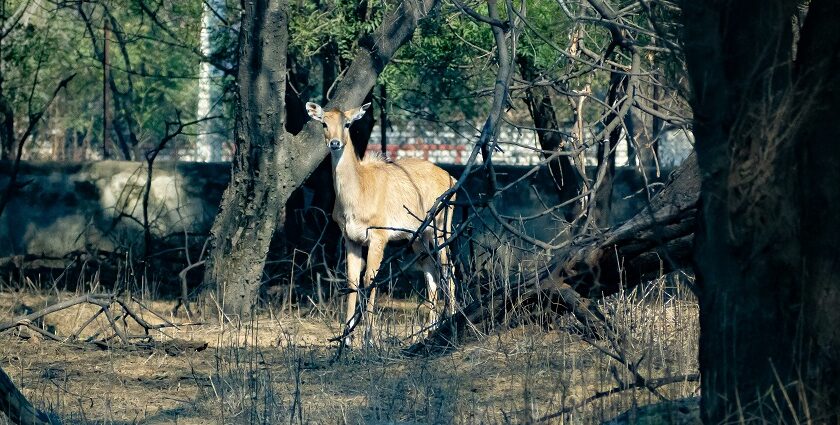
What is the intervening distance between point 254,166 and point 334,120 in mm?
955

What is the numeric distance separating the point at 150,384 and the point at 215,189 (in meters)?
6.25

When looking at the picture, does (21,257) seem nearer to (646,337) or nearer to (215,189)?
(215,189)

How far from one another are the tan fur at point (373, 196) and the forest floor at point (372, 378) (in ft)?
7.63

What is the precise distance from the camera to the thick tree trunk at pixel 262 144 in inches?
395

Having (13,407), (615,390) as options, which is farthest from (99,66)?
(615,390)

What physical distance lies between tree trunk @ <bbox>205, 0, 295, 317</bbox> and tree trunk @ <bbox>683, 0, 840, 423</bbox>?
234 inches

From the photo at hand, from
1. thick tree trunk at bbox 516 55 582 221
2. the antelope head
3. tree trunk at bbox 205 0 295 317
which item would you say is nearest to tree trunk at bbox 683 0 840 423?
tree trunk at bbox 205 0 295 317

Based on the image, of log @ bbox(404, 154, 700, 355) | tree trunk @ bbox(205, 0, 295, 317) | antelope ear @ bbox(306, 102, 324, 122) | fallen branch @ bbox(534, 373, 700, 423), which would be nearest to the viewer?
fallen branch @ bbox(534, 373, 700, 423)

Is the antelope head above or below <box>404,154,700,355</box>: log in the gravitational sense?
above

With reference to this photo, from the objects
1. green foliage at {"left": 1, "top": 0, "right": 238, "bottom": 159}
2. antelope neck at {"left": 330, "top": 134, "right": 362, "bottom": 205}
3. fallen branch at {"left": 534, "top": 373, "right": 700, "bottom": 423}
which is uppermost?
green foliage at {"left": 1, "top": 0, "right": 238, "bottom": 159}

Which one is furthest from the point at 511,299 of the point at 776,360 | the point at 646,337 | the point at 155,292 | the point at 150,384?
the point at 155,292

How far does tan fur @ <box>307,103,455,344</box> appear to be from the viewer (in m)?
11.1

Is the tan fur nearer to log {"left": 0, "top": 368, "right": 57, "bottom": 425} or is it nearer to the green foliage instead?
the green foliage

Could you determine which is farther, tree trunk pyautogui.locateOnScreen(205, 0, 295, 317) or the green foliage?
the green foliage
